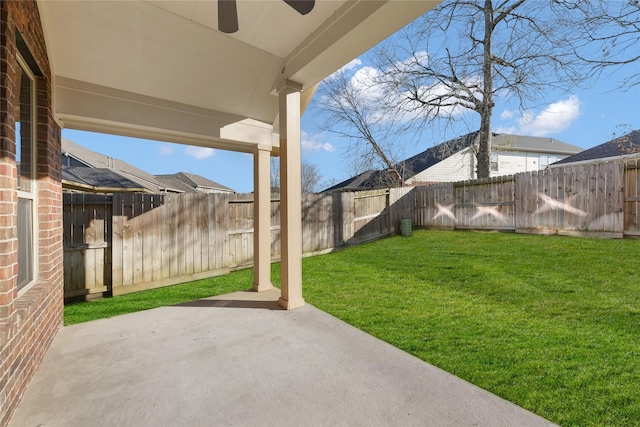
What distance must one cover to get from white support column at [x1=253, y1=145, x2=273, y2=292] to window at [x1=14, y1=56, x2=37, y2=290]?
2308 mm

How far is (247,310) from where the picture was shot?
3459mm

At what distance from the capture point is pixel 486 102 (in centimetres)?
1019

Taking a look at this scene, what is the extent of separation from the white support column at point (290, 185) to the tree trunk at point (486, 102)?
919 centimetres

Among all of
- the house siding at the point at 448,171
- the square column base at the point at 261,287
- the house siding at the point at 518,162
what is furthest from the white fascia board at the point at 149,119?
the house siding at the point at 518,162

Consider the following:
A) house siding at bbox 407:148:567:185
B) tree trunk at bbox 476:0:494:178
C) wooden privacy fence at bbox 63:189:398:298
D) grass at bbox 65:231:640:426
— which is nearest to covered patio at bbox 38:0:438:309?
grass at bbox 65:231:640:426

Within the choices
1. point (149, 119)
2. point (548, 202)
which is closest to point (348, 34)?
point (149, 119)

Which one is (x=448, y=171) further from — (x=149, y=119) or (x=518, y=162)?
(x=149, y=119)

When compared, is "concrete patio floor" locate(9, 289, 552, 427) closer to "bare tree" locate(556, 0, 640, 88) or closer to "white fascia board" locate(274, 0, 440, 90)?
"white fascia board" locate(274, 0, 440, 90)

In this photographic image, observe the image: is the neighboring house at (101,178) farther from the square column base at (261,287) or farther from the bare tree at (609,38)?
the bare tree at (609,38)

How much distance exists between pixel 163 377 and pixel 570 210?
8.05 meters

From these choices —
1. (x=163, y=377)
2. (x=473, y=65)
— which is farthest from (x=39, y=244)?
(x=473, y=65)

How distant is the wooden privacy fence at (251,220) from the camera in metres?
4.72

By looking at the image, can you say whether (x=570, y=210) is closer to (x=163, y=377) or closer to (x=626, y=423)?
(x=626, y=423)

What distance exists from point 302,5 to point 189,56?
1.36m
